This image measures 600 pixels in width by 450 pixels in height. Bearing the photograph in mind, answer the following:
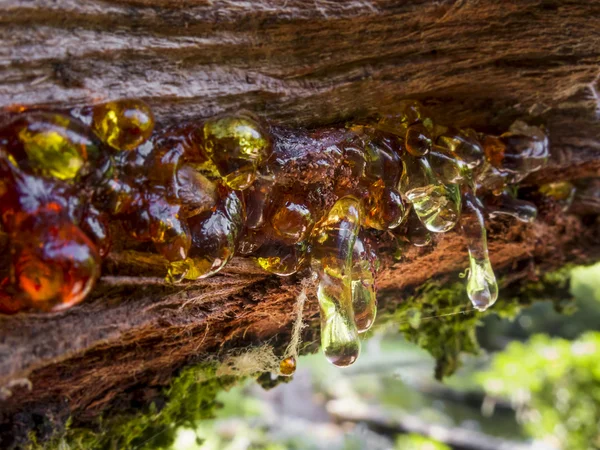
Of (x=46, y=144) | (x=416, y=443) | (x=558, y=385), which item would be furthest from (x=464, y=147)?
(x=416, y=443)

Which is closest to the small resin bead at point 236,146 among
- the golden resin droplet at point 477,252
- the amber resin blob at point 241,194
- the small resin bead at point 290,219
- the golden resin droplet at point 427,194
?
the amber resin blob at point 241,194

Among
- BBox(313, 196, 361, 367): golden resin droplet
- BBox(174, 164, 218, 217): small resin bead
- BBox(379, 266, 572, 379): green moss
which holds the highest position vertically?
BBox(174, 164, 218, 217): small resin bead

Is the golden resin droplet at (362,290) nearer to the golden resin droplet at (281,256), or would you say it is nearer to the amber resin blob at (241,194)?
the amber resin blob at (241,194)

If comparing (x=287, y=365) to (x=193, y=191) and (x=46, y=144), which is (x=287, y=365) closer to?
(x=193, y=191)

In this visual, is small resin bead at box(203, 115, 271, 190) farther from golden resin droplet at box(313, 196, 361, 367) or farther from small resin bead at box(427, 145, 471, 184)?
small resin bead at box(427, 145, 471, 184)

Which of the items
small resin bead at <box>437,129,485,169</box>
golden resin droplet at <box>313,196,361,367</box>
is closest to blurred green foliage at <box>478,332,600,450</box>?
small resin bead at <box>437,129,485,169</box>
